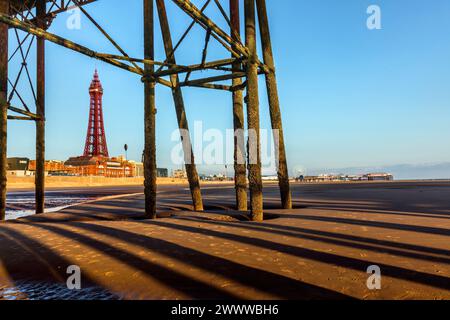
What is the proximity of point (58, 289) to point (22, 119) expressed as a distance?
33.1 feet

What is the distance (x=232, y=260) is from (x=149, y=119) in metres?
4.62

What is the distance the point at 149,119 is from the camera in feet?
22.0

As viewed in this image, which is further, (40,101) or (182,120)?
(40,101)

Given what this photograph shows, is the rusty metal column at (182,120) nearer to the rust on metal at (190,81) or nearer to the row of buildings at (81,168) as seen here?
the rust on metal at (190,81)

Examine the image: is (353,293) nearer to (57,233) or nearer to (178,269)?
(178,269)

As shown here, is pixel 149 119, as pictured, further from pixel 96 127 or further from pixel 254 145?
pixel 96 127

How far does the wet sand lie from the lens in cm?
216

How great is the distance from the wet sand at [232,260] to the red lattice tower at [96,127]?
95999mm

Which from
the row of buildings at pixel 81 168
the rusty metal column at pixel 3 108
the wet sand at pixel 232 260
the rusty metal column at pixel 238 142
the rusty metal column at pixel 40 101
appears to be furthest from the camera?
the row of buildings at pixel 81 168

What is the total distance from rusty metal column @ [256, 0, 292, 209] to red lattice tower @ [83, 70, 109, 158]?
93.4 meters

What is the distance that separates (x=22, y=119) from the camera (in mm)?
10180

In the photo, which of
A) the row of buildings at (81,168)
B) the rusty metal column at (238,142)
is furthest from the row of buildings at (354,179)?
Answer: the rusty metal column at (238,142)

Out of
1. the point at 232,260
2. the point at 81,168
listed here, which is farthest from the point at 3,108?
the point at 81,168

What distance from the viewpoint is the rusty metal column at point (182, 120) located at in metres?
8.02
